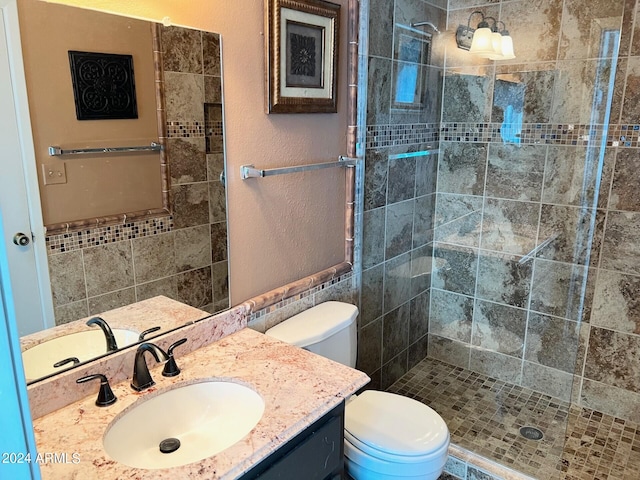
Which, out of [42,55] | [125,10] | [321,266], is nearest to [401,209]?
[321,266]

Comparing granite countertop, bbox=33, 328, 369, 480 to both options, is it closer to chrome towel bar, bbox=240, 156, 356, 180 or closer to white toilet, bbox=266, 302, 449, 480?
white toilet, bbox=266, 302, 449, 480

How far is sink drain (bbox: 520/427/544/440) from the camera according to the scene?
2516 mm

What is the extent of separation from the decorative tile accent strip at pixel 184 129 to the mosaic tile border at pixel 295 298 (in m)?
0.69

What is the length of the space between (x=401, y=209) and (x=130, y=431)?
1.87m

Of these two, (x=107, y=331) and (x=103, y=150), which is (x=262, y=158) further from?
(x=107, y=331)

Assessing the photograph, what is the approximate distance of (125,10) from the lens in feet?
4.33

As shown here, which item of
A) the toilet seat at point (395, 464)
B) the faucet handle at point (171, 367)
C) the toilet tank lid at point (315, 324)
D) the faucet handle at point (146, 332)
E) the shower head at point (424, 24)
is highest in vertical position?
the shower head at point (424, 24)

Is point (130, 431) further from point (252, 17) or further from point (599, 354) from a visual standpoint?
point (599, 354)

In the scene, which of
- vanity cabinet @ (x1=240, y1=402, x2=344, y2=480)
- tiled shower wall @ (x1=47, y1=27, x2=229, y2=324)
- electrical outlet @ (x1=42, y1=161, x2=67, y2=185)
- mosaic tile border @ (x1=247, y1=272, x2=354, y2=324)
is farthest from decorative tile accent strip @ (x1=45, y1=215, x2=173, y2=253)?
vanity cabinet @ (x1=240, y1=402, x2=344, y2=480)

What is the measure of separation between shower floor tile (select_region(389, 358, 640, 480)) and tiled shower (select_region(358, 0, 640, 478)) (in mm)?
79

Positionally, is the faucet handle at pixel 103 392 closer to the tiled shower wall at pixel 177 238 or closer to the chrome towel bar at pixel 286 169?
the tiled shower wall at pixel 177 238

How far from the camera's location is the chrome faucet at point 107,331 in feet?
4.41

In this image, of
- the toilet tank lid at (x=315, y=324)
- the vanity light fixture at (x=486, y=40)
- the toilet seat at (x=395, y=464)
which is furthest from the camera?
the vanity light fixture at (x=486, y=40)

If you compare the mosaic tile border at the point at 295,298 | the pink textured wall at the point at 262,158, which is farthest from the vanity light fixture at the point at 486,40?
the mosaic tile border at the point at 295,298
